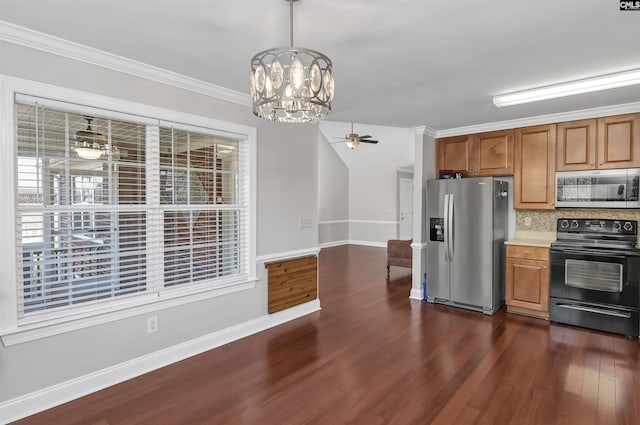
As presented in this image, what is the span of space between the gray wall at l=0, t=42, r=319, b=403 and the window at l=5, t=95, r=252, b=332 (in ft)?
0.56

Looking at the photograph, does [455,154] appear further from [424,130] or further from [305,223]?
[305,223]

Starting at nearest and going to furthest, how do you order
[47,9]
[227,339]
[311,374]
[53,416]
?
[47,9]
[53,416]
[311,374]
[227,339]

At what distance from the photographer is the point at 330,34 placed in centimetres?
219

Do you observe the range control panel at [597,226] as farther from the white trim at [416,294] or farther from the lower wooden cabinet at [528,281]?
the white trim at [416,294]

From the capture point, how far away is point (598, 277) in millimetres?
3666

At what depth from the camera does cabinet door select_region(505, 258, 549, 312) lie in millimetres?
3994

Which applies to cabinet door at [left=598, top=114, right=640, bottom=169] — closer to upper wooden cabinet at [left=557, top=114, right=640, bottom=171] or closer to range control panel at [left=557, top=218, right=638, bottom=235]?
upper wooden cabinet at [left=557, top=114, right=640, bottom=171]

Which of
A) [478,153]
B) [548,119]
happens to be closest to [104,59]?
[478,153]

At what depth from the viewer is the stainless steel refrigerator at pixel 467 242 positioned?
4.21 m

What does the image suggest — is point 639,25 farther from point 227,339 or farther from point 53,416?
point 53,416

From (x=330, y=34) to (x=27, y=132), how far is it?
2082 mm

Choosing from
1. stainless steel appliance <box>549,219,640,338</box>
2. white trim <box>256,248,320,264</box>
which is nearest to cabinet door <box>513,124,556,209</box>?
stainless steel appliance <box>549,219,640,338</box>

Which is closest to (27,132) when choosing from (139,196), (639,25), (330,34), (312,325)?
(139,196)

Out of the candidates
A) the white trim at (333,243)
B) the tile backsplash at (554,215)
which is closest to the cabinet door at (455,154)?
the tile backsplash at (554,215)
